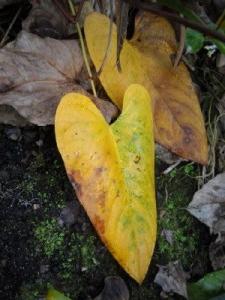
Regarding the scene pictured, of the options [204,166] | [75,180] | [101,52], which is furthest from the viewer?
[204,166]

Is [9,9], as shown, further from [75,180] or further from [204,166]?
[204,166]

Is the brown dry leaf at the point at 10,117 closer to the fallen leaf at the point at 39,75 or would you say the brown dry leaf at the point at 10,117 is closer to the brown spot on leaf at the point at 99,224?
the fallen leaf at the point at 39,75

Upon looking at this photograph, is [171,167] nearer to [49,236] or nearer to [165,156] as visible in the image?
[165,156]

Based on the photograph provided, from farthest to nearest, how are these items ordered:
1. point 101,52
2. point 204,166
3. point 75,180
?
point 204,166
point 101,52
point 75,180

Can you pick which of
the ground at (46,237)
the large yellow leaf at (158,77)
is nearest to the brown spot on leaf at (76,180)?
the ground at (46,237)

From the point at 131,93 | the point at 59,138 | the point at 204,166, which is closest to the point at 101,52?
the point at 131,93

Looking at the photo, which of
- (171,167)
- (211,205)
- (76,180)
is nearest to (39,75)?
(76,180)
